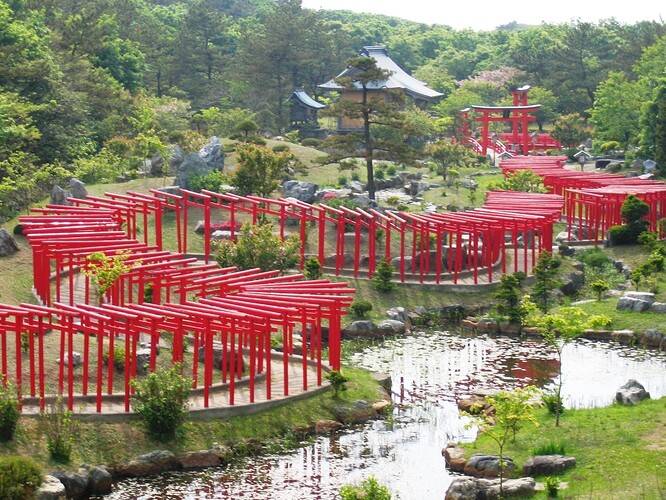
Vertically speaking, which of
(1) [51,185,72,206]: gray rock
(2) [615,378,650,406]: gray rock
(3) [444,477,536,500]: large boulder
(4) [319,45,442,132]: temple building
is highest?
(4) [319,45,442,132]: temple building

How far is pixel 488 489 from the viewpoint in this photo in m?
27.2

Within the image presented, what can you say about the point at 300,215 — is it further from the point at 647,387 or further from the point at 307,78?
the point at 307,78

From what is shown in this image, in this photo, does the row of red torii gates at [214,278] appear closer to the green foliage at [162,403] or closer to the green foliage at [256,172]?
the green foliage at [162,403]

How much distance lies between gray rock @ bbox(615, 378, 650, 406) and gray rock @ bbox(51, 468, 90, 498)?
46.1 ft

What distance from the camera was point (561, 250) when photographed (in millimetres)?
55719

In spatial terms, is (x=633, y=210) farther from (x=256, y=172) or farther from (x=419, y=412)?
(x=419, y=412)

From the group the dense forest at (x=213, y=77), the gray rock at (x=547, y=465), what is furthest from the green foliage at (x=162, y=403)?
the dense forest at (x=213, y=77)

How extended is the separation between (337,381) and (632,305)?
50.2ft

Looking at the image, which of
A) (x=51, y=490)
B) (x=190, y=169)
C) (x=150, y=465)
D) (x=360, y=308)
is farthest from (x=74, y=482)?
(x=190, y=169)

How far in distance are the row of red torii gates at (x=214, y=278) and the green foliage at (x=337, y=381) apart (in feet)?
2.34

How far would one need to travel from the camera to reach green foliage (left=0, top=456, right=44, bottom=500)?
25.3 metres

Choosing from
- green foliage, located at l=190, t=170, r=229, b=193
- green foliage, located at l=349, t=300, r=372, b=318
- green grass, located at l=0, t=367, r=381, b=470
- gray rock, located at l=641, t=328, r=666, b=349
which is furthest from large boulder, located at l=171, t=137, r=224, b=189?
green grass, located at l=0, t=367, r=381, b=470

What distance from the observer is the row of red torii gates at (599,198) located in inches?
2334

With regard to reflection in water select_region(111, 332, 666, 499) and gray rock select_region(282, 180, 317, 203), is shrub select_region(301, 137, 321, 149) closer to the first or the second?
gray rock select_region(282, 180, 317, 203)
